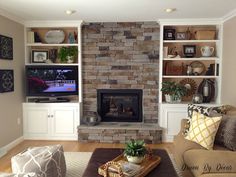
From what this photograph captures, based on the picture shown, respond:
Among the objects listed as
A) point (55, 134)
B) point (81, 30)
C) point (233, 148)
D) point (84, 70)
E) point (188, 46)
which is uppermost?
point (81, 30)

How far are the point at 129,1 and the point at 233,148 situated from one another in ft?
7.64

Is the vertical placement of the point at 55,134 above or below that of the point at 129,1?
below

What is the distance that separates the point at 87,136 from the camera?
471 centimetres

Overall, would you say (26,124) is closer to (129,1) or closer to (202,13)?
(129,1)

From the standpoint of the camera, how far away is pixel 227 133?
2.99 metres

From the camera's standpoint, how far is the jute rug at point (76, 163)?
11.0 ft

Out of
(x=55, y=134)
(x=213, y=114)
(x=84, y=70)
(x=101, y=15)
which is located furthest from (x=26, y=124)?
(x=213, y=114)

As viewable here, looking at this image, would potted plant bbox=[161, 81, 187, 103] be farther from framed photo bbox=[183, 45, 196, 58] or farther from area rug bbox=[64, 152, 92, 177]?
area rug bbox=[64, 152, 92, 177]

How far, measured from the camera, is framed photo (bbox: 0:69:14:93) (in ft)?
12.9

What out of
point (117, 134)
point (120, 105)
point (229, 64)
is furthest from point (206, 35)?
point (117, 134)

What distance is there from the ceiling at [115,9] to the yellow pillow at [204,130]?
164 cm

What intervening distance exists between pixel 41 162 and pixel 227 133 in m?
2.21

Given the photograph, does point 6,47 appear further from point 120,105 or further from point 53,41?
point 120,105

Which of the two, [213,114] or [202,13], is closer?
[213,114]
